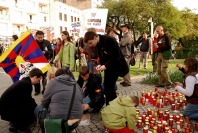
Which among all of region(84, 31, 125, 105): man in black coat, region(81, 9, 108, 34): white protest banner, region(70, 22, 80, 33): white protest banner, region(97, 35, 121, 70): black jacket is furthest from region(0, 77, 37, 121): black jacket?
region(70, 22, 80, 33): white protest banner

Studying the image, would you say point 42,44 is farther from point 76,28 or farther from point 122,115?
point 76,28

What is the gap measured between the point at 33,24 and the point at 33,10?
106 inches

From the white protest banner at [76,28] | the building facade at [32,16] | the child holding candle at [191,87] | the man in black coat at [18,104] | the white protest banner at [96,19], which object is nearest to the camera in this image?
the man in black coat at [18,104]

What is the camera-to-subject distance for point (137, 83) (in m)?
9.53

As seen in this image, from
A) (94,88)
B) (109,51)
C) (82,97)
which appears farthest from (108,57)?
(82,97)

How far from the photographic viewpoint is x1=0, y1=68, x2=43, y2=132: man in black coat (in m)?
4.61

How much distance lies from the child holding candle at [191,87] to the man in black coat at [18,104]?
279 cm

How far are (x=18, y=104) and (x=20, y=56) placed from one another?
1849 mm

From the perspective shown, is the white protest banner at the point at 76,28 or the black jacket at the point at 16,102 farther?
the white protest banner at the point at 76,28

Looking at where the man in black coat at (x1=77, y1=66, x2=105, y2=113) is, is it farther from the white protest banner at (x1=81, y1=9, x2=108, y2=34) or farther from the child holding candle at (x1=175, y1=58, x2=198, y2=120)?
the white protest banner at (x1=81, y1=9, x2=108, y2=34)

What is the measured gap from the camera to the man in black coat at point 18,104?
4605 mm

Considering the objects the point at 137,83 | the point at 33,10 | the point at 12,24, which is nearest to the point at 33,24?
the point at 33,10

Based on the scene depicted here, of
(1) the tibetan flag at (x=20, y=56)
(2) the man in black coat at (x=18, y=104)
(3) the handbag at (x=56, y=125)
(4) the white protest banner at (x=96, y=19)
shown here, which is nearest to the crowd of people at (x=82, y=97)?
(2) the man in black coat at (x=18, y=104)

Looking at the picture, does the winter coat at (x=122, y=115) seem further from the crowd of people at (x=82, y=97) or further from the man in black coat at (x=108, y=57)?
the man in black coat at (x=108, y=57)
